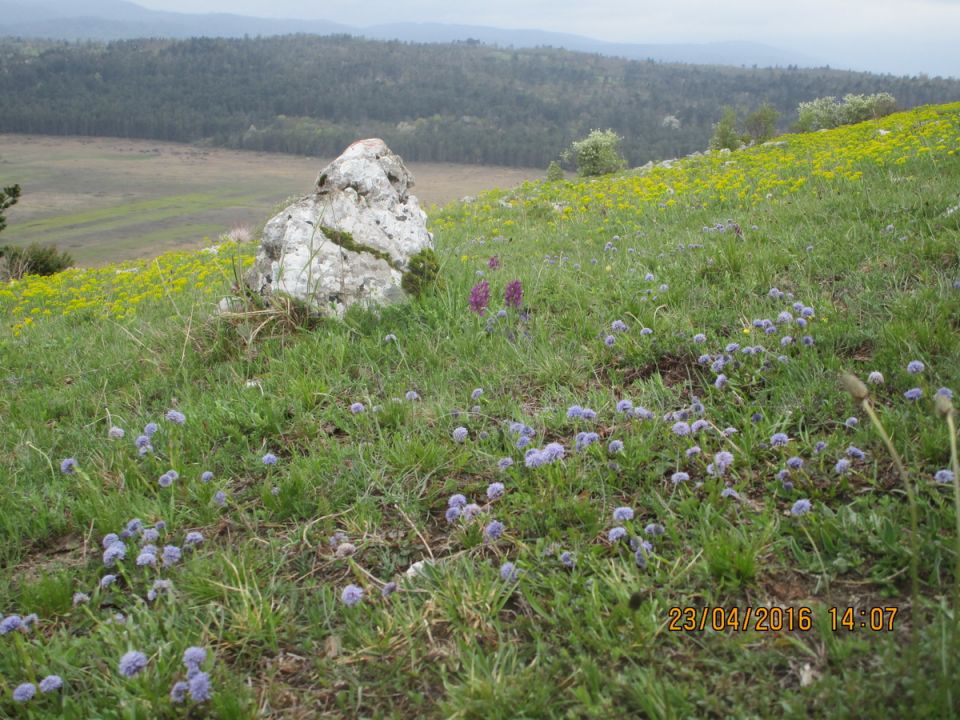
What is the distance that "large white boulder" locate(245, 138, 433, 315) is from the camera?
5.30 meters

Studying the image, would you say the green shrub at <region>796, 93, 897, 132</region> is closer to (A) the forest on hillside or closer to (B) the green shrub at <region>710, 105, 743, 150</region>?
(B) the green shrub at <region>710, 105, 743, 150</region>

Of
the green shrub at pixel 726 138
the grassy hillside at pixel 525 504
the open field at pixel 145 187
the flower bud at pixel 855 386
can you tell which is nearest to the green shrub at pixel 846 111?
the green shrub at pixel 726 138

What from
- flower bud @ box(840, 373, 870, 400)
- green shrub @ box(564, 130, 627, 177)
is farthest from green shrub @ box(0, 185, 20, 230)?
green shrub @ box(564, 130, 627, 177)

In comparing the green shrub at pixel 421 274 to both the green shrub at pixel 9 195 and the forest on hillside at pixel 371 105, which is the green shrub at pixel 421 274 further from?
the forest on hillside at pixel 371 105

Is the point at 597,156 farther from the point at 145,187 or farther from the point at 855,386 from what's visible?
the point at 145,187

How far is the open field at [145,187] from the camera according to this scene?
218ft

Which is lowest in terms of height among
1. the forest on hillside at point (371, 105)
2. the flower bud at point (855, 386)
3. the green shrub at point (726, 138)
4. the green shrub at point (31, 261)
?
the green shrub at point (31, 261)

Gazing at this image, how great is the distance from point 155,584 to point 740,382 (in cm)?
292

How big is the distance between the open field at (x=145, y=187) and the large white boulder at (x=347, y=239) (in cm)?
4428

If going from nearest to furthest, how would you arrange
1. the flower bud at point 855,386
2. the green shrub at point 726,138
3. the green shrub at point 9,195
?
1. the flower bud at point 855,386
2. the green shrub at point 9,195
3. the green shrub at point 726,138

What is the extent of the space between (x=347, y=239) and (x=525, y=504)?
3651 millimetres

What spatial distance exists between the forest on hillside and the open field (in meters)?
6.83
